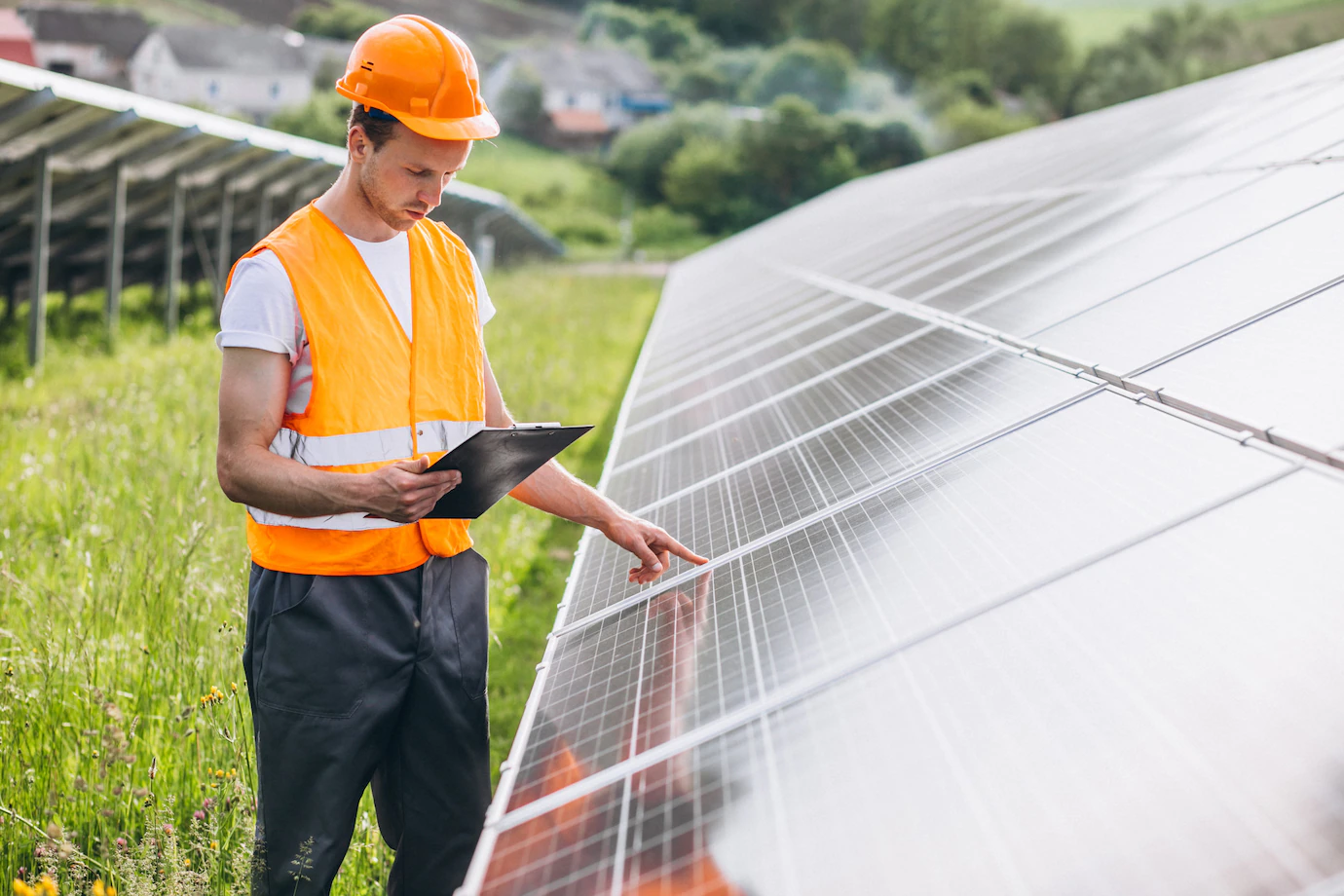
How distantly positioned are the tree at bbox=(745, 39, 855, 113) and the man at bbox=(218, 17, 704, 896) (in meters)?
103

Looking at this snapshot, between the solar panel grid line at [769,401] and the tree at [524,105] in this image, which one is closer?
the solar panel grid line at [769,401]

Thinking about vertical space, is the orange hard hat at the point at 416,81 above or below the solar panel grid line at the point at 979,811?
above

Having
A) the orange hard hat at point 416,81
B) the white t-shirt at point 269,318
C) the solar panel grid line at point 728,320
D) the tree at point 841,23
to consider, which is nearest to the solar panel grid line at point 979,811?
the white t-shirt at point 269,318

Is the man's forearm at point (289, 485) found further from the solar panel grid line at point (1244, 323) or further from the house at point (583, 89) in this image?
the house at point (583, 89)

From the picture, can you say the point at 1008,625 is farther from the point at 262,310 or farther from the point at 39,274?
the point at 39,274

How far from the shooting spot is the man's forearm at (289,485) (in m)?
2.44

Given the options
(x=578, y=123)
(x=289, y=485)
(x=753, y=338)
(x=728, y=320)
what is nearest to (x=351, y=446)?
(x=289, y=485)

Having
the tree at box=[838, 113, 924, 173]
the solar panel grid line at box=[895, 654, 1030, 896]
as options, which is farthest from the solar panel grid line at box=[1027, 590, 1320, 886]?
the tree at box=[838, 113, 924, 173]

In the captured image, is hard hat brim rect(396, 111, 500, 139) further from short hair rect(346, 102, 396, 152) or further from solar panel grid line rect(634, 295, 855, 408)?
solar panel grid line rect(634, 295, 855, 408)

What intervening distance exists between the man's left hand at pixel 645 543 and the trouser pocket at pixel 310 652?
77 cm

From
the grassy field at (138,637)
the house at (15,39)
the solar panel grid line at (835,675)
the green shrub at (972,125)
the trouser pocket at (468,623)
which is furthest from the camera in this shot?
the house at (15,39)

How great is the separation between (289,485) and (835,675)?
4.17ft

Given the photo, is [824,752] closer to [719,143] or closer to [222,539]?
[222,539]

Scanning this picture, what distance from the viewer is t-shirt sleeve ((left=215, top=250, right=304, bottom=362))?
2.44m
